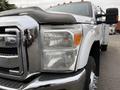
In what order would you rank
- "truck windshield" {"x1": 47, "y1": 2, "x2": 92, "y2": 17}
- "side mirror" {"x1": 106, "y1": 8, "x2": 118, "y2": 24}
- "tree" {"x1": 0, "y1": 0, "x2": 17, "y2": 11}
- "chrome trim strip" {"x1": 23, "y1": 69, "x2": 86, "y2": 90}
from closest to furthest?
"chrome trim strip" {"x1": 23, "y1": 69, "x2": 86, "y2": 90}
"side mirror" {"x1": 106, "y1": 8, "x2": 118, "y2": 24}
"truck windshield" {"x1": 47, "y1": 2, "x2": 92, "y2": 17}
"tree" {"x1": 0, "y1": 0, "x2": 17, "y2": 11}

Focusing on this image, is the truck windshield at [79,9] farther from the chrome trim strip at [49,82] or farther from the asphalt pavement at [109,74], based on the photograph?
the chrome trim strip at [49,82]

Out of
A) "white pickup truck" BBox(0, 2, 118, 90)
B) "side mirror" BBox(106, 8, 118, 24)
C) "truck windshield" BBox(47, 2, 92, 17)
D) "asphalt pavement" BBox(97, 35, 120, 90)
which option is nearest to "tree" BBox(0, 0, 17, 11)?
"asphalt pavement" BBox(97, 35, 120, 90)

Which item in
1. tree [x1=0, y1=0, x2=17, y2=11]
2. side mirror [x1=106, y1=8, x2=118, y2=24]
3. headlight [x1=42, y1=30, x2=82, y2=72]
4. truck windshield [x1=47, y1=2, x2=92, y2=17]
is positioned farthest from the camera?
tree [x1=0, y1=0, x2=17, y2=11]

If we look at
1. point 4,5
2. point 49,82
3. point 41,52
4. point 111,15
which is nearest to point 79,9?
point 111,15

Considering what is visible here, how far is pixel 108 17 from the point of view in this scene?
3633 mm

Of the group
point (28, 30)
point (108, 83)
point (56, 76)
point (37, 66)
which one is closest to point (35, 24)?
point (28, 30)

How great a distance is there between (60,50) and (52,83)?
375mm

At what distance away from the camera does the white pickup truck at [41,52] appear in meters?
2.25

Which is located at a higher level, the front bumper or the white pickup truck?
the white pickup truck

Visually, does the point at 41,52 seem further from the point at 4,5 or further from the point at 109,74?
the point at 4,5

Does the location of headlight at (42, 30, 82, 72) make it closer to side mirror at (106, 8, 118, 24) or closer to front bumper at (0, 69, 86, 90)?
front bumper at (0, 69, 86, 90)

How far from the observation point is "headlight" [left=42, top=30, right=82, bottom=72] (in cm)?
240

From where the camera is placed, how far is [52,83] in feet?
7.38

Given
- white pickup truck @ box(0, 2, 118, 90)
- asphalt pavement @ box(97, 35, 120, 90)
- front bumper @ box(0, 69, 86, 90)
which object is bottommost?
asphalt pavement @ box(97, 35, 120, 90)
